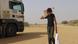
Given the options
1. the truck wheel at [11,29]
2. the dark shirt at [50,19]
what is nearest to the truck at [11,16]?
the truck wheel at [11,29]

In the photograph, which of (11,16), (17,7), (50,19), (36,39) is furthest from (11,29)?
(50,19)

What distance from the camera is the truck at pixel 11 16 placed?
20.9 metres

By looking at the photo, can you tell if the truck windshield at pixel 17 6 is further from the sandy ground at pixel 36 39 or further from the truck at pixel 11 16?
the sandy ground at pixel 36 39

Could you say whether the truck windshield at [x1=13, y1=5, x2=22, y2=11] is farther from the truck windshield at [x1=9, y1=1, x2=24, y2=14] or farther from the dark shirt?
the dark shirt

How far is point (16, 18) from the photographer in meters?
22.0

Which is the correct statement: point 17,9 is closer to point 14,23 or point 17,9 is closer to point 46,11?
point 14,23

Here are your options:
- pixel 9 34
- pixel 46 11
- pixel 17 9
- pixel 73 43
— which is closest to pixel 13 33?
pixel 9 34

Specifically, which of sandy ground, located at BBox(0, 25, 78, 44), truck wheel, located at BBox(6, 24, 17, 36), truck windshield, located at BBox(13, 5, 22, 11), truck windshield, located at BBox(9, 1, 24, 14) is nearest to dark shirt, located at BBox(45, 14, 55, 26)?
sandy ground, located at BBox(0, 25, 78, 44)

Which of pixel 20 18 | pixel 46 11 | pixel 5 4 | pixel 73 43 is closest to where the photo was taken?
pixel 46 11

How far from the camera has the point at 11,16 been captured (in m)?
21.4

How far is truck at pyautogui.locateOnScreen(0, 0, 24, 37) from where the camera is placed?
20.9 metres

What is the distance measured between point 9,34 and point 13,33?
454mm

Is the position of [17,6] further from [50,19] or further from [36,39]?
[50,19]

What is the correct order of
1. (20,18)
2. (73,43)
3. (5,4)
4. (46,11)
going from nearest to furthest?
1. (46,11)
2. (73,43)
3. (5,4)
4. (20,18)
